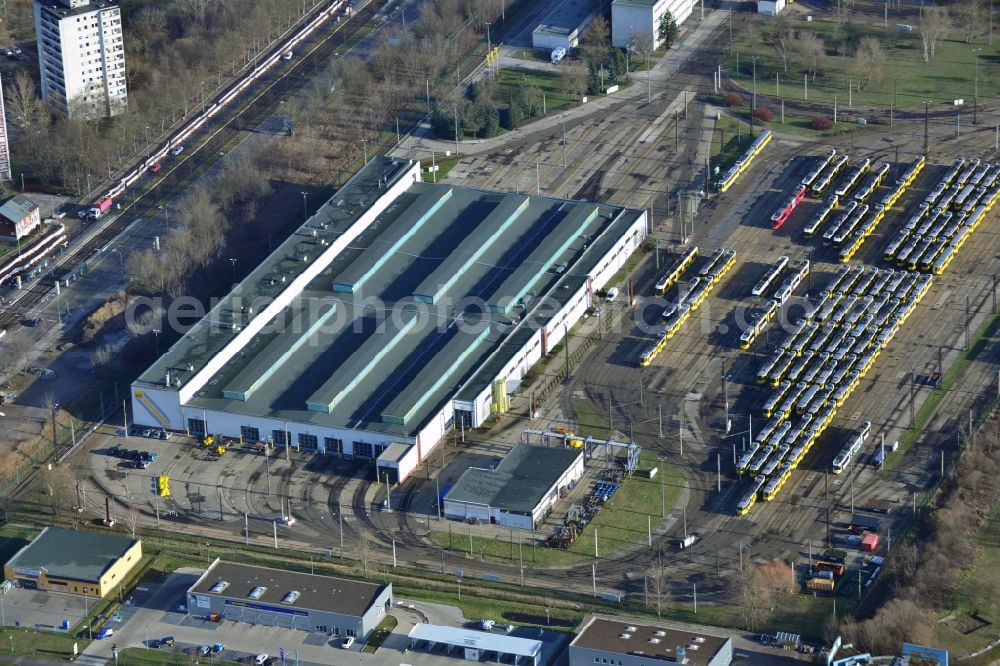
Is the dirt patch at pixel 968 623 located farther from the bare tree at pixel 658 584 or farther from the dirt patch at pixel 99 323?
the dirt patch at pixel 99 323

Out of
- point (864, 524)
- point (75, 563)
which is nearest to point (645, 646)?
point (864, 524)

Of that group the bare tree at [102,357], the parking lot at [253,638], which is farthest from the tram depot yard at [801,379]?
the bare tree at [102,357]

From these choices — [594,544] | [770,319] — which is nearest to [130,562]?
[594,544]

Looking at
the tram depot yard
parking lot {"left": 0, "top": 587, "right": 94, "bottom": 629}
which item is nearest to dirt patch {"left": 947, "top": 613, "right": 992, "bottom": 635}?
the tram depot yard

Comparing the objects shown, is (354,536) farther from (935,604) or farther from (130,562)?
(935,604)

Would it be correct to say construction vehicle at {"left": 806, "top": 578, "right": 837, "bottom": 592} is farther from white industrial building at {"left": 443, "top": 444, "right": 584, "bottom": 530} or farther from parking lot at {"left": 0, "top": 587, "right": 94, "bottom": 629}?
parking lot at {"left": 0, "top": 587, "right": 94, "bottom": 629}

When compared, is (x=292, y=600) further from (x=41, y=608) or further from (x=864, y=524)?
(x=864, y=524)
